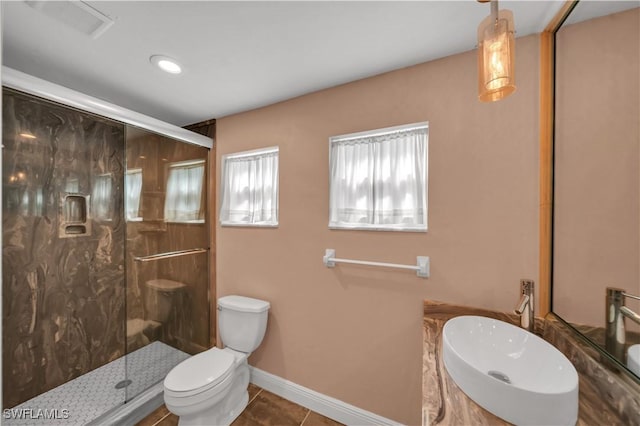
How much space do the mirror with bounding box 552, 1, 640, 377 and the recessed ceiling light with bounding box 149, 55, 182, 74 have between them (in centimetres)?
203

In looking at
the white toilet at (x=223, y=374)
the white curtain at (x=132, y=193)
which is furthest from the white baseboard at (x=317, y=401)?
the white curtain at (x=132, y=193)

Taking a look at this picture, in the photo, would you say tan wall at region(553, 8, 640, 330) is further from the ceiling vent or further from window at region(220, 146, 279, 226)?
the ceiling vent

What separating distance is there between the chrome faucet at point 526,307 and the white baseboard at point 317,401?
0.99 m

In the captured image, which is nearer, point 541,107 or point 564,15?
point 564,15

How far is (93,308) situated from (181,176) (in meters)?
1.26

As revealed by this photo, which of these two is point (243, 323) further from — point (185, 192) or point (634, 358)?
point (634, 358)

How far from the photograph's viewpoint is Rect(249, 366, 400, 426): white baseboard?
1528 millimetres

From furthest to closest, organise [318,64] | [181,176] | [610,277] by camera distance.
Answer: [181,176], [318,64], [610,277]

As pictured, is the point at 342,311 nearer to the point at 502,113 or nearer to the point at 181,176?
the point at 502,113

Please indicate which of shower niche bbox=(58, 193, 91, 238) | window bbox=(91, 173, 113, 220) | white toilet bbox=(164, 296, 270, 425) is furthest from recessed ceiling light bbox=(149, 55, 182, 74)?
white toilet bbox=(164, 296, 270, 425)

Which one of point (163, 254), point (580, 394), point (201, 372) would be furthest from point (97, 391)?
point (580, 394)

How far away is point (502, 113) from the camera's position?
4.06 feet

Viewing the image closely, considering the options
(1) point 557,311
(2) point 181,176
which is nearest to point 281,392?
(1) point 557,311

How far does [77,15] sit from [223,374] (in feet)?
6.74
